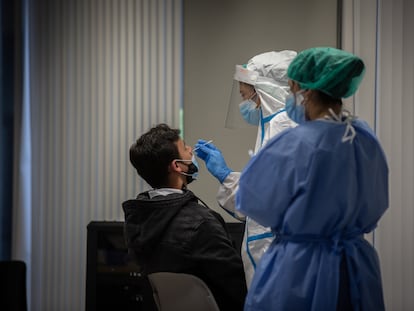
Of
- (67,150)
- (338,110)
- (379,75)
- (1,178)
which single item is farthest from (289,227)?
(1,178)

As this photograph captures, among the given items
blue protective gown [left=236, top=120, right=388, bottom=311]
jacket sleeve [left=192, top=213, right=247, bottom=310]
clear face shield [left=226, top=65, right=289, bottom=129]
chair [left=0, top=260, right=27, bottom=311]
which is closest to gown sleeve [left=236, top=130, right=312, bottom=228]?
blue protective gown [left=236, top=120, right=388, bottom=311]

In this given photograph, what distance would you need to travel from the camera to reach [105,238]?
3.08 m

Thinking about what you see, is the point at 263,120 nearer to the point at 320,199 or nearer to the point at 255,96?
the point at 255,96

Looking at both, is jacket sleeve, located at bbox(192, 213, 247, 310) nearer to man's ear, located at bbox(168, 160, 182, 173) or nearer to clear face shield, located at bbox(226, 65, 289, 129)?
man's ear, located at bbox(168, 160, 182, 173)

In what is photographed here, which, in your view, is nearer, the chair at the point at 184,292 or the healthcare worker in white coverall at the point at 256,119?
the chair at the point at 184,292

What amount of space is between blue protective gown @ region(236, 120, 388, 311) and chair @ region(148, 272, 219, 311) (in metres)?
0.24

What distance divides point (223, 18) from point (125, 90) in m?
0.69

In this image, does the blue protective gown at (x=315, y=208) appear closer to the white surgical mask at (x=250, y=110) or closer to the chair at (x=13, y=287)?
the white surgical mask at (x=250, y=110)

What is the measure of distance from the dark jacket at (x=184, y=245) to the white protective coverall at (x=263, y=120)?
17cm

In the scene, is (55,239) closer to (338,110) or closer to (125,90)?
(125,90)

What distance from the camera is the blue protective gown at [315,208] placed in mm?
1490

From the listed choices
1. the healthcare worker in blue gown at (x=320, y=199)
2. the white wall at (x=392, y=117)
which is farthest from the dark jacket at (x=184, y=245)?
the white wall at (x=392, y=117)

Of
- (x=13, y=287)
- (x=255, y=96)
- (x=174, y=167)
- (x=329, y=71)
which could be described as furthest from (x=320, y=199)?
(x=13, y=287)

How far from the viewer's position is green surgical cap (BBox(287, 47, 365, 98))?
153cm
